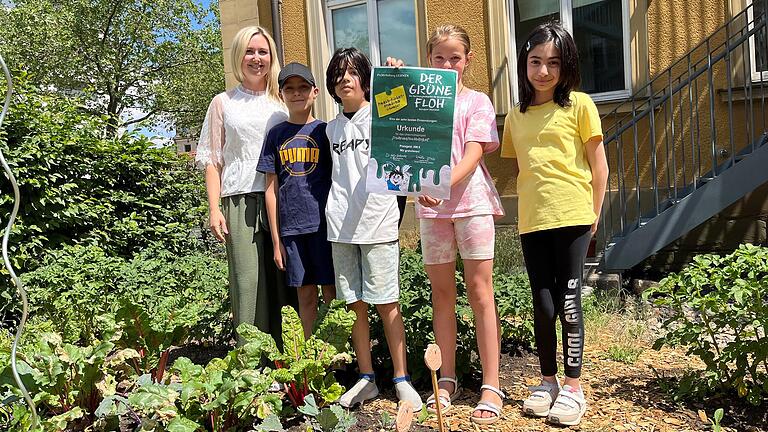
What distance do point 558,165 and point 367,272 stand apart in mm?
1013

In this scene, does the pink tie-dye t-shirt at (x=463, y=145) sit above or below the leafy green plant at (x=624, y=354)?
above

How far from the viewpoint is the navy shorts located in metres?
3.18

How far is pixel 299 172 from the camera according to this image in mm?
3145

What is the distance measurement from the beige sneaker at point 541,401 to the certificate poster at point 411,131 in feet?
3.51

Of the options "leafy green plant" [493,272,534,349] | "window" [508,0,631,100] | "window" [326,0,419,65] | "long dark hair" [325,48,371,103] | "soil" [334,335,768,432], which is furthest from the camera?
"window" [326,0,419,65]

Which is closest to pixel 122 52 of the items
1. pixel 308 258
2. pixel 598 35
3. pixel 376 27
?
pixel 376 27

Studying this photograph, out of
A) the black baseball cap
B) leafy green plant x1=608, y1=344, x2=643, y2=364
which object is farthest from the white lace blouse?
leafy green plant x1=608, y1=344, x2=643, y2=364

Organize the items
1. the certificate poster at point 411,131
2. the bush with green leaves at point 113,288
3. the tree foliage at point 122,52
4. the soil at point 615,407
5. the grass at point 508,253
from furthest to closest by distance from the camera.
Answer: the tree foliage at point 122,52 → the grass at point 508,253 → the bush with green leaves at point 113,288 → the soil at point 615,407 → the certificate poster at point 411,131

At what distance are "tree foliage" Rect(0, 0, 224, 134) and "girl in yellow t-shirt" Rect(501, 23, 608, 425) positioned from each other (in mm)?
20633

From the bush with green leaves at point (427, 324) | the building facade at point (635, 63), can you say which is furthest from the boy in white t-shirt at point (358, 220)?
the building facade at point (635, 63)

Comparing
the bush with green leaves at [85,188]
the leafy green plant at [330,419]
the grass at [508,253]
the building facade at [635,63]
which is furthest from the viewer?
the grass at [508,253]

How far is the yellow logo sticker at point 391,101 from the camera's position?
2791 millimetres

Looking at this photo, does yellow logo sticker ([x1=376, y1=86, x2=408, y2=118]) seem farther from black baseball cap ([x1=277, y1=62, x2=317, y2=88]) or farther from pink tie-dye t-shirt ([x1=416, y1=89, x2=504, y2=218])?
black baseball cap ([x1=277, y1=62, x2=317, y2=88])

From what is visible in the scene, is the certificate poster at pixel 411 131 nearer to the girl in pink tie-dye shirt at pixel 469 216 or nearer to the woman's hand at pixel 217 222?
→ the girl in pink tie-dye shirt at pixel 469 216
